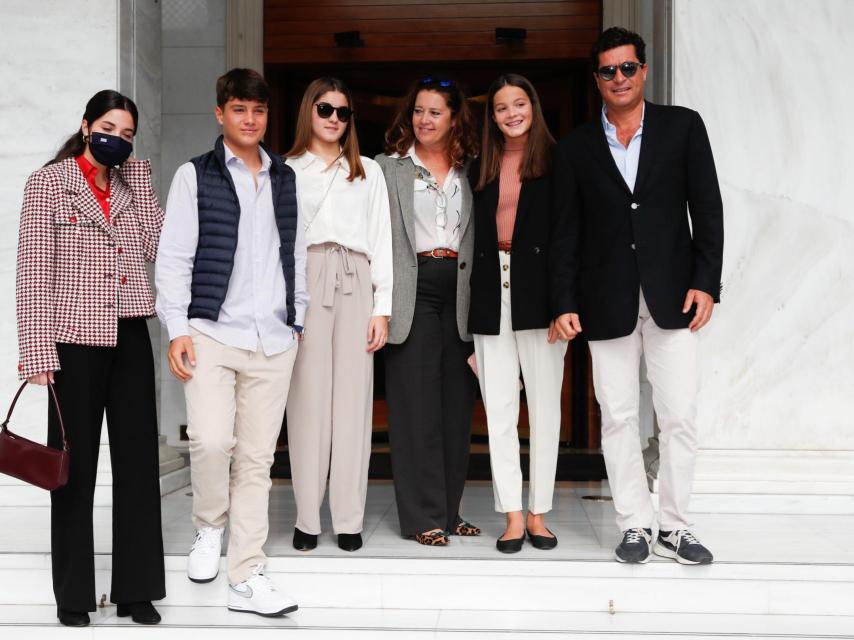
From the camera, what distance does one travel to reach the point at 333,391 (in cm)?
380

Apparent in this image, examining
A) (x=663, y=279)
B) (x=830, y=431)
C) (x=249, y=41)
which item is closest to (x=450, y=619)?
(x=663, y=279)

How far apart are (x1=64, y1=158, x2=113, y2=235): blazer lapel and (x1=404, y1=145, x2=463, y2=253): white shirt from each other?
126cm

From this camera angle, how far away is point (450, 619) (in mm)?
3398

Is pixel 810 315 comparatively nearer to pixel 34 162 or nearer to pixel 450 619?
pixel 450 619

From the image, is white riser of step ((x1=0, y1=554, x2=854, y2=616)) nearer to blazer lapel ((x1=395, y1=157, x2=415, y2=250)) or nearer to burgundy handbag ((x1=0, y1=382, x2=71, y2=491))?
burgundy handbag ((x1=0, y1=382, x2=71, y2=491))

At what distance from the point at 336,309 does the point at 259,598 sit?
1137 mm

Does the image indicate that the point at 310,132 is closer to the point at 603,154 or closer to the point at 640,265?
the point at 603,154

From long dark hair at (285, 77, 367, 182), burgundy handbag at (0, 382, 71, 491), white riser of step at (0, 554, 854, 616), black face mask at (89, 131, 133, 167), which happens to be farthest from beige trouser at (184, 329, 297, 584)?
long dark hair at (285, 77, 367, 182)

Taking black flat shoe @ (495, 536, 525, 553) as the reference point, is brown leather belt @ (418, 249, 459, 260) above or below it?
above

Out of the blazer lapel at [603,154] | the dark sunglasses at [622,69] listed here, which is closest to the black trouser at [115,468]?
the blazer lapel at [603,154]

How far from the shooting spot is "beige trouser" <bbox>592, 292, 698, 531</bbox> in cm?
350

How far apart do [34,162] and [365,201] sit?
1.96 m

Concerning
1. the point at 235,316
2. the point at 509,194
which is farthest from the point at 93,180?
the point at 509,194

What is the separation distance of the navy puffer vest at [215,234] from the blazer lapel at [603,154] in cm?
120
